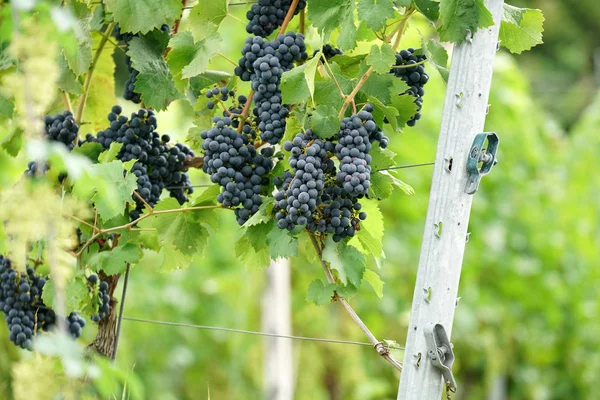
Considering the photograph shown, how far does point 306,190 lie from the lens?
1552 mm

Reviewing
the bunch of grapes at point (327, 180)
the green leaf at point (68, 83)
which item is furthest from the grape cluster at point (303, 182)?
the green leaf at point (68, 83)

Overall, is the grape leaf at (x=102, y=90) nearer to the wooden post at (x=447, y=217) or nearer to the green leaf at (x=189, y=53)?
the green leaf at (x=189, y=53)

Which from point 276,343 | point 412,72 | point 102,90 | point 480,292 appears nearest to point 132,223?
point 102,90

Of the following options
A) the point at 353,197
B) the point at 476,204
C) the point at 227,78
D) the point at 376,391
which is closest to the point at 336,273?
the point at 353,197

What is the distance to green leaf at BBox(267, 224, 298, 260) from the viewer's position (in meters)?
1.68

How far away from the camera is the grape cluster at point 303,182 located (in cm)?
155

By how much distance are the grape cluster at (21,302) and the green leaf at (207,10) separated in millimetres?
845

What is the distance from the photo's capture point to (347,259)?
1.72m

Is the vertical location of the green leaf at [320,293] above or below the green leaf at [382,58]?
below

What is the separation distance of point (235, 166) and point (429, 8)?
0.57 m

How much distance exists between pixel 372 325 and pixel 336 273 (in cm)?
383

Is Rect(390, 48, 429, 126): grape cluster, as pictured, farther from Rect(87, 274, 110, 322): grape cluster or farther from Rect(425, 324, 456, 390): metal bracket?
Rect(87, 274, 110, 322): grape cluster

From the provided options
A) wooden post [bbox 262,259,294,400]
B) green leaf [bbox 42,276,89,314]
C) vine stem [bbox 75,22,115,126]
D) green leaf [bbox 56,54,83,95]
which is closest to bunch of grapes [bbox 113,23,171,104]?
vine stem [bbox 75,22,115,126]

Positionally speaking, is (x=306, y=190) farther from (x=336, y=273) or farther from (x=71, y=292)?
(x=71, y=292)
